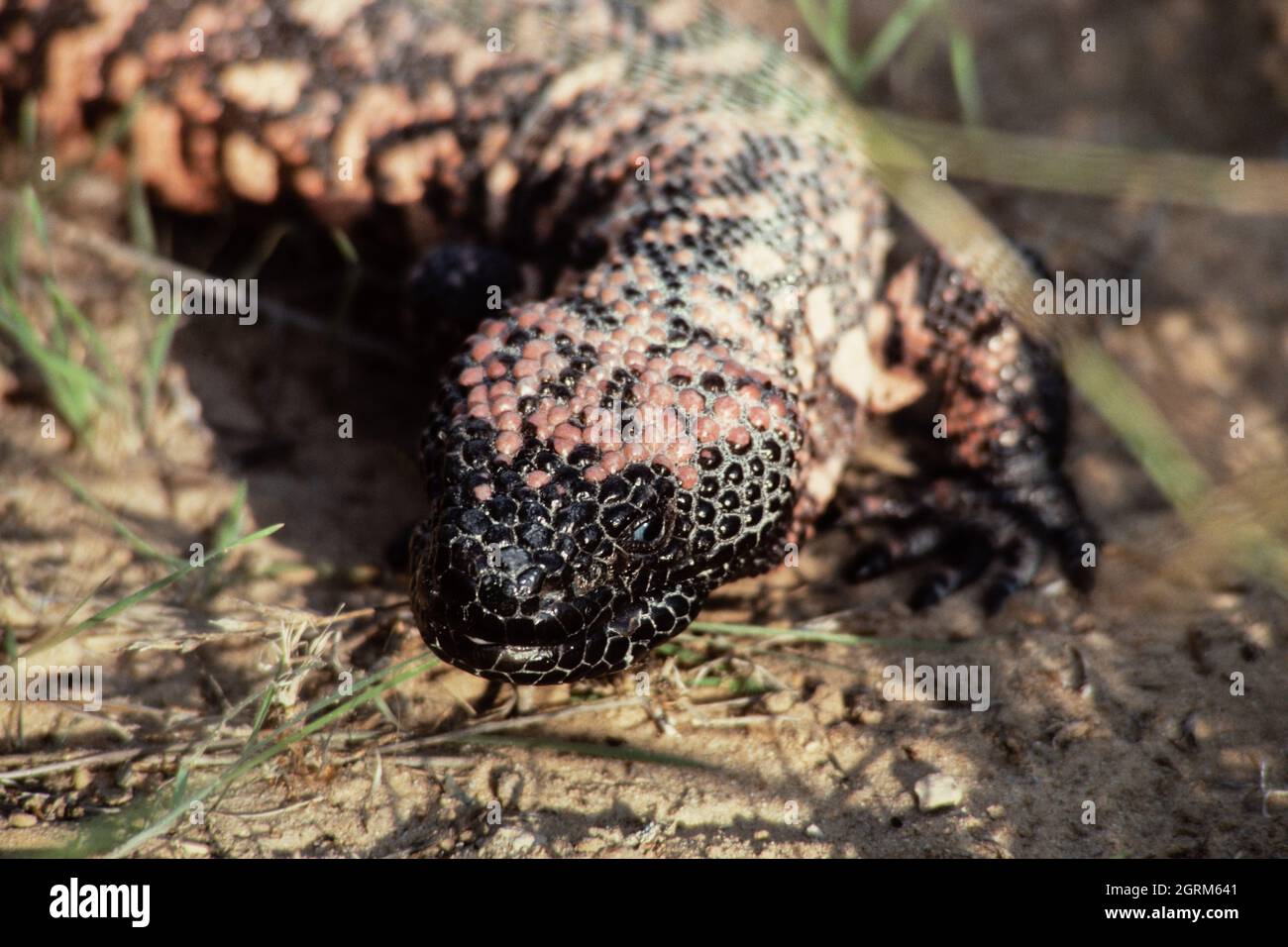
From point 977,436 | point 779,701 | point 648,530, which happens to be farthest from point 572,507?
point 977,436

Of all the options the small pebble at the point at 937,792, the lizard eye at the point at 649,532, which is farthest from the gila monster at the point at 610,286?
the small pebble at the point at 937,792

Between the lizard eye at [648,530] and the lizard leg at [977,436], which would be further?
the lizard leg at [977,436]

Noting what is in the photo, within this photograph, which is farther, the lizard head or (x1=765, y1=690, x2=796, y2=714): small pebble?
(x1=765, y1=690, x2=796, y2=714): small pebble

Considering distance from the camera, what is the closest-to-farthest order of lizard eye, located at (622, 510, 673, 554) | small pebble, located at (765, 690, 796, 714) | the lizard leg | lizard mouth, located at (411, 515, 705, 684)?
lizard mouth, located at (411, 515, 705, 684) < lizard eye, located at (622, 510, 673, 554) < small pebble, located at (765, 690, 796, 714) < the lizard leg

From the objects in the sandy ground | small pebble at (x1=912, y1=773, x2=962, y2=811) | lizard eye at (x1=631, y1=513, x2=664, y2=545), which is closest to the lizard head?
lizard eye at (x1=631, y1=513, x2=664, y2=545)

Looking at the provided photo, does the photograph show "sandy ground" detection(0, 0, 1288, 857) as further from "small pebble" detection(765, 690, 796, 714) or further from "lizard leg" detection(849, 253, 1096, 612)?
"lizard leg" detection(849, 253, 1096, 612)

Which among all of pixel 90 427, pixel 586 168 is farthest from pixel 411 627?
pixel 586 168

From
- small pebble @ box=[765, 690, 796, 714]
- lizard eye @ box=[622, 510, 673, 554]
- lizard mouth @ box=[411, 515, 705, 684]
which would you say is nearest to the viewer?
lizard mouth @ box=[411, 515, 705, 684]

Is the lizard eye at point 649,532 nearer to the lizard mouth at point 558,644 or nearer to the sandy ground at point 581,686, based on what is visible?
the lizard mouth at point 558,644

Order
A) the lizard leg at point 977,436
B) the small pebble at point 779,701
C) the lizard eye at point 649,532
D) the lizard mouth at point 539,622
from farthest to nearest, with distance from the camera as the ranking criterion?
1. the lizard leg at point 977,436
2. the small pebble at point 779,701
3. the lizard eye at point 649,532
4. the lizard mouth at point 539,622
